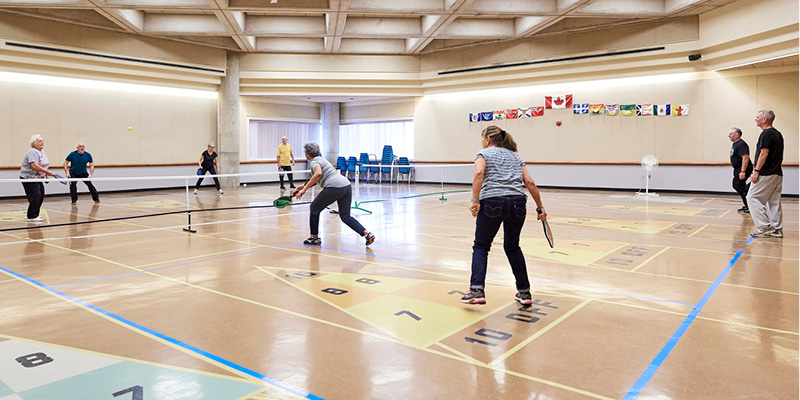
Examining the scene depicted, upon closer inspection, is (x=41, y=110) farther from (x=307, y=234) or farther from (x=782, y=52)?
(x=782, y=52)

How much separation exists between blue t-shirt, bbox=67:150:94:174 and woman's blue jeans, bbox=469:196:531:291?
41.4 ft

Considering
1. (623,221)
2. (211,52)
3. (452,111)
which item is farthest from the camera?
(452,111)

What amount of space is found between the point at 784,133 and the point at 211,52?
18729 mm

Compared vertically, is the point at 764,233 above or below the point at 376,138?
below

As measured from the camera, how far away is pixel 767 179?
323 inches

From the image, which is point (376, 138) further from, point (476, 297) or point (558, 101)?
point (476, 297)

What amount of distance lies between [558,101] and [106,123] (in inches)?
602

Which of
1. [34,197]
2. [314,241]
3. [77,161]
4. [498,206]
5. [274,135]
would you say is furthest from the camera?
[274,135]

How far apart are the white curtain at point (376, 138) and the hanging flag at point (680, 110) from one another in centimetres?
1031

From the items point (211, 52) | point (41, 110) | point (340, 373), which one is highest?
point (211, 52)

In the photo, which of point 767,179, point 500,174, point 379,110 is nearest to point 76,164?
point 500,174

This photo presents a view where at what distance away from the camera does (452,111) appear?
71.4 feet

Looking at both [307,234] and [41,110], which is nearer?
[307,234]

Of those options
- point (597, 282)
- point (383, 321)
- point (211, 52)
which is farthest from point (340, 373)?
point (211, 52)
